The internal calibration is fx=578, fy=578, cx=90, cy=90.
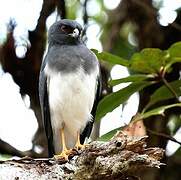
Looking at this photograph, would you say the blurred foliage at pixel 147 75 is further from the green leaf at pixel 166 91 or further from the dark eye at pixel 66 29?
the dark eye at pixel 66 29

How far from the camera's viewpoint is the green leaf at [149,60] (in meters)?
4.49

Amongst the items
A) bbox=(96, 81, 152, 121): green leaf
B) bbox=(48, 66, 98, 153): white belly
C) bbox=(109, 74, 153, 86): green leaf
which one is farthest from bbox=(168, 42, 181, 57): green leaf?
bbox=(48, 66, 98, 153): white belly

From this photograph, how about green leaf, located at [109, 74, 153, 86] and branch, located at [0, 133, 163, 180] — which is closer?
branch, located at [0, 133, 163, 180]

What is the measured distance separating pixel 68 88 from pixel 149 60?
35.9 inches

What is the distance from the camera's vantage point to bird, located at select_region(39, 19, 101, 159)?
5129 millimetres

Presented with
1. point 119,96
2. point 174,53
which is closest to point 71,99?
point 119,96

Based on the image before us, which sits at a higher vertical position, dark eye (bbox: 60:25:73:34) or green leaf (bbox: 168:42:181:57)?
dark eye (bbox: 60:25:73:34)

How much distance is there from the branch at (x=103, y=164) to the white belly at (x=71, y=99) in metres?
1.52

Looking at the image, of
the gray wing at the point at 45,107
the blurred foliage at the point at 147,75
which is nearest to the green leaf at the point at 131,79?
the blurred foliage at the point at 147,75

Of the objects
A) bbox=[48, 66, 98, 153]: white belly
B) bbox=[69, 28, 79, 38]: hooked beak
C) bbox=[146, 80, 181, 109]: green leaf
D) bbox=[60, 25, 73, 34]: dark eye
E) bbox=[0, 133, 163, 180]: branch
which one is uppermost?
bbox=[60, 25, 73, 34]: dark eye

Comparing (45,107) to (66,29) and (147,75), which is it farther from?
(147,75)

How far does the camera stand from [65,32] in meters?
5.68

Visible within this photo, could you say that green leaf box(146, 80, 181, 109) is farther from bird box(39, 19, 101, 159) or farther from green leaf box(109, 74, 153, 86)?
bird box(39, 19, 101, 159)

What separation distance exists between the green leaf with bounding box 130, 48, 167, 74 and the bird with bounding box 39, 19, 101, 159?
2.25 feet
